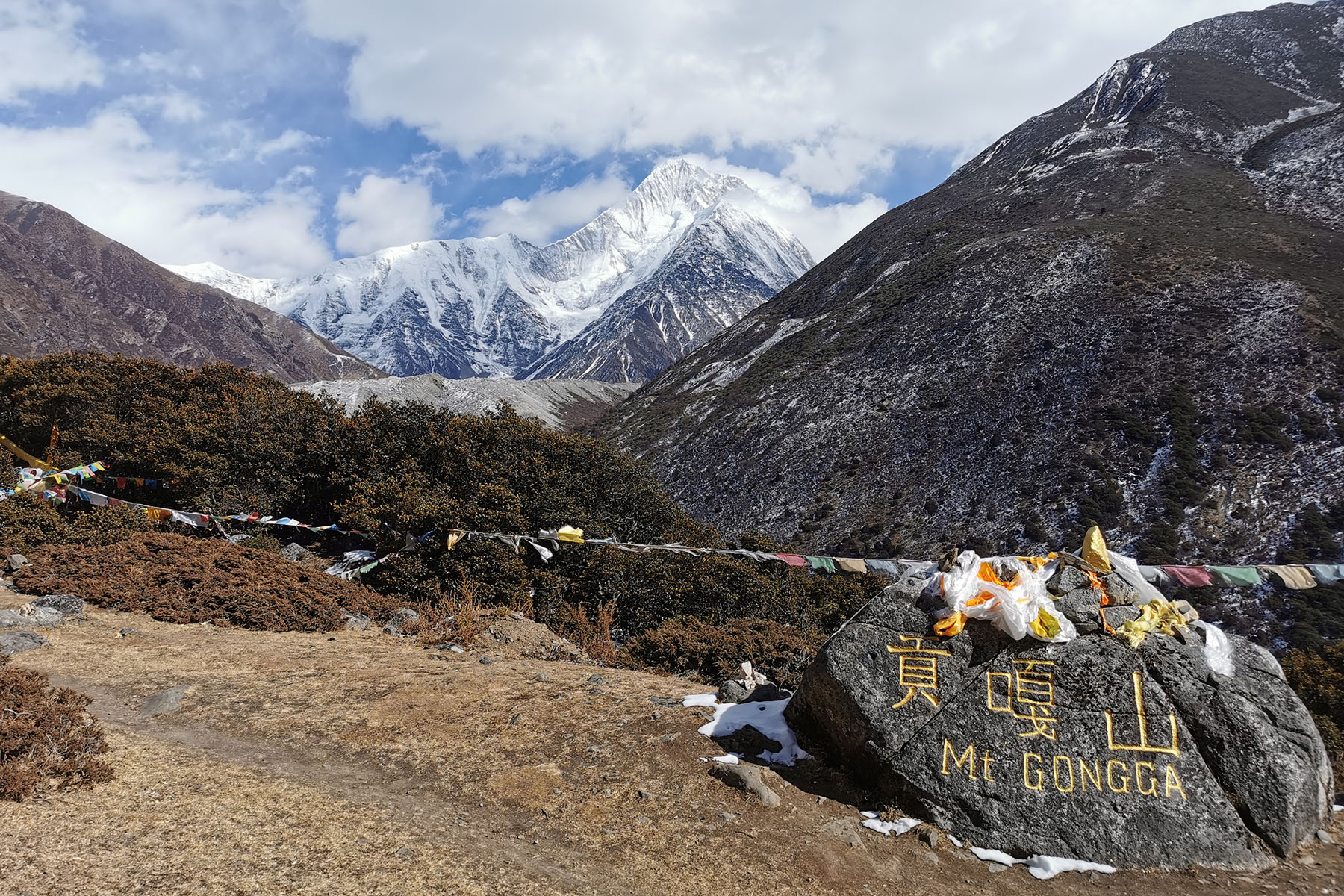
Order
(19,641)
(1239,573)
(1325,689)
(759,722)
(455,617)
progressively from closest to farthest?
1. (759,722)
2. (1325,689)
3. (1239,573)
4. (19,641)
5. (455,617)

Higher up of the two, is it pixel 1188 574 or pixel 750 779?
pixel 1188 574

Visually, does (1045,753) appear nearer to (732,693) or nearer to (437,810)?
(732,693)

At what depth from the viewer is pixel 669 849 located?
573cm

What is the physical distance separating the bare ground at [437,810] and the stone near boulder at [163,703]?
0.09 m

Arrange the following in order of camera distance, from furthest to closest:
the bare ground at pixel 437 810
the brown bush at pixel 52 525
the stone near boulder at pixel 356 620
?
the brown bush at pixel 52 525 → the stone near boulder at pixel 356 620 → the bare ground at pixel 437 810

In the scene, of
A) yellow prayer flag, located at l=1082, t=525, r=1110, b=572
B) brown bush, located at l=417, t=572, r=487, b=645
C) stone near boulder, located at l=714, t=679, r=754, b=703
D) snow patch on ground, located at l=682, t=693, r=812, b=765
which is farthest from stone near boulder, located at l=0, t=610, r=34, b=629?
yellow prayer flag, located at l=1082, t=525, r=1110, b=572

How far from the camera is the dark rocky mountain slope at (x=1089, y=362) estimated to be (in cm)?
3216

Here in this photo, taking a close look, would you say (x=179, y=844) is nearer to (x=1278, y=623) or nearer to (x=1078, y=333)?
(x=1278, y=623)

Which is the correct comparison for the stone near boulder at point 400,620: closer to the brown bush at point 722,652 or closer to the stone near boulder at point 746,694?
the brown bush at point 722,652

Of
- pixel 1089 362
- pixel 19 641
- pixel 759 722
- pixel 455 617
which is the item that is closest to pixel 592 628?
pixel 455 617

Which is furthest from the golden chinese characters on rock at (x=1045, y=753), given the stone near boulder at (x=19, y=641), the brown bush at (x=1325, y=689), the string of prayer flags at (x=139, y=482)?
the string of prayer flags at (x=139, y=482)

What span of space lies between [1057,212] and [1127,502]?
41.5 meters

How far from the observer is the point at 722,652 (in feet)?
35.1

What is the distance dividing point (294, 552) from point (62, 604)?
480 cm
